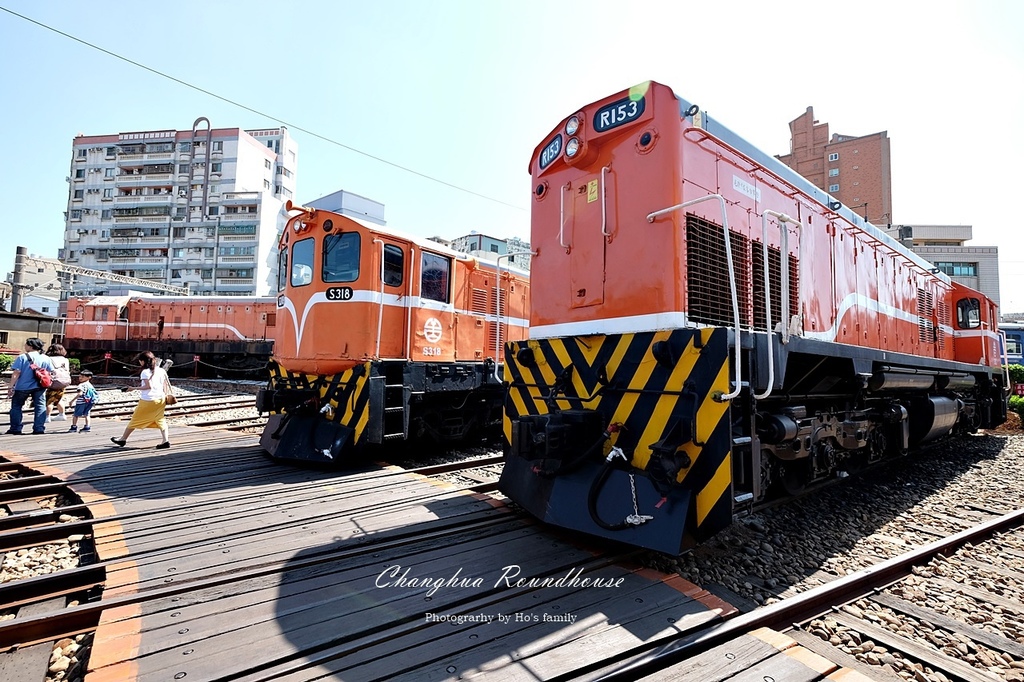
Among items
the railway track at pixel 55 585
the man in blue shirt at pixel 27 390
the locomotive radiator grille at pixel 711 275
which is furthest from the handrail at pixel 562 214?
the man in blue shirt at pixel 27 390

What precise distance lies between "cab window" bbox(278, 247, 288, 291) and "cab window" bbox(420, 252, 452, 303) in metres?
1.98

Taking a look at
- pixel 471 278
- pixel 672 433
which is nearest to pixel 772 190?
pixel 672 433

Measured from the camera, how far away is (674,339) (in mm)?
3578

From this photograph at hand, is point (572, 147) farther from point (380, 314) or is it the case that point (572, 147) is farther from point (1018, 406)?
point (1018, 406)

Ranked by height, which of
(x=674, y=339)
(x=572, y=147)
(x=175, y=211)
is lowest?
(x=674, y=339)

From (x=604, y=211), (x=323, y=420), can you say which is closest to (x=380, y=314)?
(x=323, y=420)

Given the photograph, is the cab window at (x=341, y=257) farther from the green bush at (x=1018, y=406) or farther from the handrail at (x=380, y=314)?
the green bush at (x=1018, y=406)

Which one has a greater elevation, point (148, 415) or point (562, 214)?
point (562, 214)

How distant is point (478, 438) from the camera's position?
8.60 meters

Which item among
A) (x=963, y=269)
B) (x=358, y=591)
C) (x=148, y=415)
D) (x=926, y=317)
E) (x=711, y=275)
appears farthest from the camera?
(x=963, y=269)

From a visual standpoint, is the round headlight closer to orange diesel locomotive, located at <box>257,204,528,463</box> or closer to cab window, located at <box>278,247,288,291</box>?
orange diesel locomotive, located at <box>257,204,528,463</box>

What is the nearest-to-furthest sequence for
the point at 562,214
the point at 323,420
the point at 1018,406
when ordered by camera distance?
the point at 562,214 < the point at 323,420 < the point at 1018,406

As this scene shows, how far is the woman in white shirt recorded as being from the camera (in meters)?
7.40

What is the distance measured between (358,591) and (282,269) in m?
5.95
